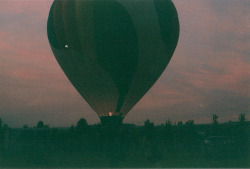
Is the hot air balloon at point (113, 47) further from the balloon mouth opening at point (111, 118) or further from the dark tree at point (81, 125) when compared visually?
the dark tree at point (81, 125)

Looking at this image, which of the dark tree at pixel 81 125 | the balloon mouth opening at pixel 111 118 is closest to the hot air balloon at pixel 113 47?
the balloon mouth opening at pixel 111 118

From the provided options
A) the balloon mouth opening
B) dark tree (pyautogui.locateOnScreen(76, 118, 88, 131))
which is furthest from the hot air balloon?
dark tree (pyautogui.locateOnScreen(76, 118, 88, 131))

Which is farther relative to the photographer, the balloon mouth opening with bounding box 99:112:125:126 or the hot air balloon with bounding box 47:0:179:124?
the balloon mouth opening with bounding box 99:112:125:126

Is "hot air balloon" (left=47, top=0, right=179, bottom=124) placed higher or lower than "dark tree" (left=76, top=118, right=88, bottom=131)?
higher

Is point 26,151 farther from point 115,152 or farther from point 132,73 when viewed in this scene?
point 132,73

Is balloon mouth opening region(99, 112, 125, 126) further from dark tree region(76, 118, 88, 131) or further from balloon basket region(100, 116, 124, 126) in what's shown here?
dark tree region(76, 118, 88, 131)

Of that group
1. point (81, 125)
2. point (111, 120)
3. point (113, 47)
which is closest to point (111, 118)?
point (111, 120)

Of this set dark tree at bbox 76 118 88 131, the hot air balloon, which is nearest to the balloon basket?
the hot air balloon

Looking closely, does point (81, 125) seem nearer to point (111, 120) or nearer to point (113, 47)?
point (111, 120)

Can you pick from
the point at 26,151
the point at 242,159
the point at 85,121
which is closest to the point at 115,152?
the point at 26,151
